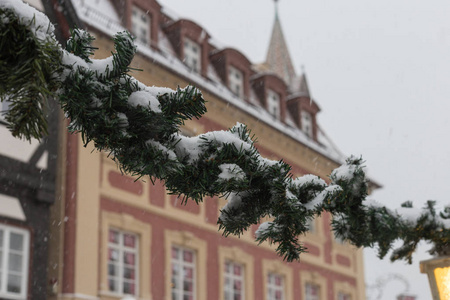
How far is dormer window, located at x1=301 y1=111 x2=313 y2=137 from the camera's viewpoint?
69.4ft

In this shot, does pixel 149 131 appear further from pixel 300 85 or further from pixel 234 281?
pixel 300 85

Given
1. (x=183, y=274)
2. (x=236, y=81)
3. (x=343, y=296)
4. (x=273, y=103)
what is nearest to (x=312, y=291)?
(x=343, y=296)

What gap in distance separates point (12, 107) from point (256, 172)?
2.36ft

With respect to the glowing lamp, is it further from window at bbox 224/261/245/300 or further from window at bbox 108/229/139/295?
window at bbox 224/261/245/300

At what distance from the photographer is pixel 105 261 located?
12781 mm

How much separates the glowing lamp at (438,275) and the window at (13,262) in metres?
8.56

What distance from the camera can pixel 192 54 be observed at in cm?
1711

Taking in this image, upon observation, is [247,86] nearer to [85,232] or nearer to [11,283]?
[85,232]

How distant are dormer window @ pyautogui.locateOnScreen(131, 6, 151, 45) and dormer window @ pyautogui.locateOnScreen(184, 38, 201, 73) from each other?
1.22 meters

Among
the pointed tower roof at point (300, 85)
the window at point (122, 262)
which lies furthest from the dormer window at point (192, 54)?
the pointed tower roof at point (300, 85)

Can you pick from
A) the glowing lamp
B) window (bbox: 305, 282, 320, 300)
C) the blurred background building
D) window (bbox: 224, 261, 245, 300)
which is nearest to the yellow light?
the glowing lamp

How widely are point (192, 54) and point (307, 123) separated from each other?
5.49m

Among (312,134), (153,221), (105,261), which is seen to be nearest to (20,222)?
(105,261)

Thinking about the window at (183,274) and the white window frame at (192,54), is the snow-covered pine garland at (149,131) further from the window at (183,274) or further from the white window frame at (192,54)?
the white window frame at (192,54)
